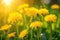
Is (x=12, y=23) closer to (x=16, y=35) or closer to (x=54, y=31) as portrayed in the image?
Result: (x=16, y=35)

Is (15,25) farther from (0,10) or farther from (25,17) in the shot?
(0,10)

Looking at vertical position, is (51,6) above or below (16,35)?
above

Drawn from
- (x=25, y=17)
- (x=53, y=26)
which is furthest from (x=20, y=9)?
(x=53, y=26)

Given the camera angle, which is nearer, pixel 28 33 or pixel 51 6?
pixel 28 33

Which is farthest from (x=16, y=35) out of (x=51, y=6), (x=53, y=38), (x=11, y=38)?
(x=51, y=6)

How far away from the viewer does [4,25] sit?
0.94 metres

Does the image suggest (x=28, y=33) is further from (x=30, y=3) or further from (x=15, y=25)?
(x=30, y=3)

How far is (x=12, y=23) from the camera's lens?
35.0 inches

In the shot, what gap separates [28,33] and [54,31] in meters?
0.10

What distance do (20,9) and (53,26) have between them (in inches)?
5.9

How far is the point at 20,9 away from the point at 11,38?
0.14 meters

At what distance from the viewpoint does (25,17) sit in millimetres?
931

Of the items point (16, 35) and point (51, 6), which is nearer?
point (16, 35)

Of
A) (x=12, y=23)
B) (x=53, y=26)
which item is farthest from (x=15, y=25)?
(x=53, y=26)
